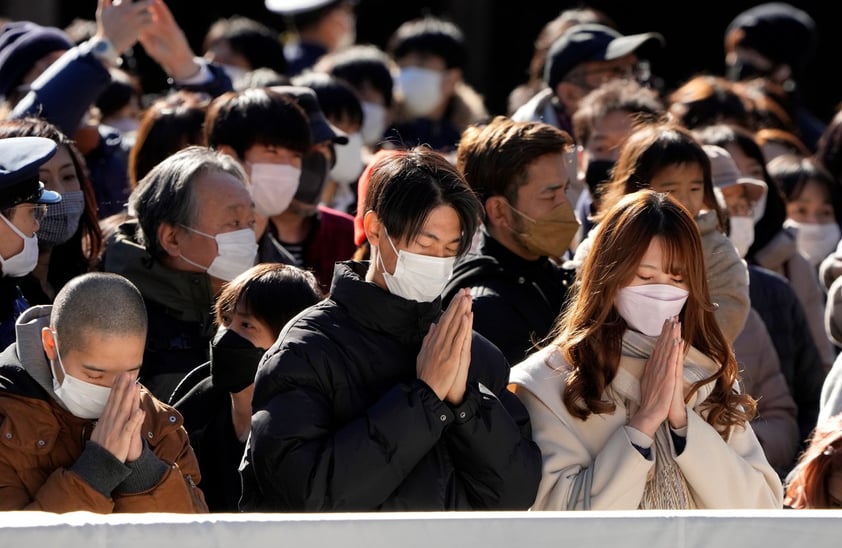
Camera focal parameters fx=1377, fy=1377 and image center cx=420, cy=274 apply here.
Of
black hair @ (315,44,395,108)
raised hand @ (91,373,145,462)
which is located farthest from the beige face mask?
black hair @ (315,44,395,108)

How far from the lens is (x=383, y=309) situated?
10.8 feet

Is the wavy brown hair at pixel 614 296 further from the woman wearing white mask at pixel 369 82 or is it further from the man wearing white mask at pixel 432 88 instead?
the man wearing white mask at pixel 432 88

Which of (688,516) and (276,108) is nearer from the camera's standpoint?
(688,516)

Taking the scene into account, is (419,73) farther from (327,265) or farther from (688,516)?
(688,516)

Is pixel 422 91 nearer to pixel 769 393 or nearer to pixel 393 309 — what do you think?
pixel 769 393

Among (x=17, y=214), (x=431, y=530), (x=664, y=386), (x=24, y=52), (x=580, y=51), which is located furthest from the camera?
(x=580, y=51)

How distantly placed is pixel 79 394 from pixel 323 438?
2.05ft

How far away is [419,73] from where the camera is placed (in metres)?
8.74

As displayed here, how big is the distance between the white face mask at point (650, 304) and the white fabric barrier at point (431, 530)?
957mm

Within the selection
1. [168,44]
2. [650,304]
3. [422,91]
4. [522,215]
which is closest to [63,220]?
[522,215]

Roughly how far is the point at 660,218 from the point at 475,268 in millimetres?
839

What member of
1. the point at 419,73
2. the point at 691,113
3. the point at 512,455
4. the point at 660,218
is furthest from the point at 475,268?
the point at 419,73

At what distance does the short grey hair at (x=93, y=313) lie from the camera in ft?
10.8

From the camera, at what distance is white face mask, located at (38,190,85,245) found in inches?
172
